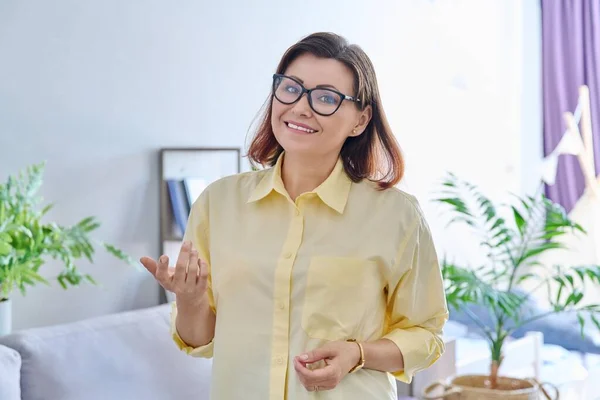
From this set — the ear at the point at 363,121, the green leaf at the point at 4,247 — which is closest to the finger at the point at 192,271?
the ear at the point at 363,121

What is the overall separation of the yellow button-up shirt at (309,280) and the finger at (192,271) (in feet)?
0.34

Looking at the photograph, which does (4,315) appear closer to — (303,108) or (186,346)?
(186,346)

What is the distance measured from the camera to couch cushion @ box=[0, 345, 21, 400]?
5.91ft

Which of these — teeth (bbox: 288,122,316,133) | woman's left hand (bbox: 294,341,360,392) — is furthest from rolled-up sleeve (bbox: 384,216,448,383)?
teeth (bbox: 288,122,316,133)

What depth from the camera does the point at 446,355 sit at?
2752mm

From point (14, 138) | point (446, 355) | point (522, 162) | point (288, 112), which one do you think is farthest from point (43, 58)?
point (522, 162)

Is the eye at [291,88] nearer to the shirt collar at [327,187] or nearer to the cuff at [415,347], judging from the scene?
the shirt collar at [327,187]

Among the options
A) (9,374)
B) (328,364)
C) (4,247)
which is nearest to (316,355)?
(328,364)

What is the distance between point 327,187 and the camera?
1.31 meters

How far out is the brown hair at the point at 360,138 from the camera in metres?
1.31

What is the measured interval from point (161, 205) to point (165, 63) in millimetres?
444

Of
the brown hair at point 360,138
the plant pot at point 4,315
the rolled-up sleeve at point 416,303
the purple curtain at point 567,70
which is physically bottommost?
the plant pot at point 4,315

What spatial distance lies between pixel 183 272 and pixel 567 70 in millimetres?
4098

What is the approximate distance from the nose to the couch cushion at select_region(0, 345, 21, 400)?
0.96m
